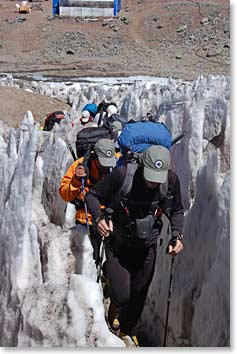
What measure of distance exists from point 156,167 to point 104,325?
2.60ft

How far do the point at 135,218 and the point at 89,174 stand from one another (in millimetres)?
677

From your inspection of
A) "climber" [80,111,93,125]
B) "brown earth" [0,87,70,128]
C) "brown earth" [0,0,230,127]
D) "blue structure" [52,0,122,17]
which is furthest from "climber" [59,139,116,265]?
"blue structure" [52,0,122,17]

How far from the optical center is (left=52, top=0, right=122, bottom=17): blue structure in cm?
3434

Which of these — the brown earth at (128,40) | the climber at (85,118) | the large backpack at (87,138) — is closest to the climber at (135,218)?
the large backpack at (87,138)

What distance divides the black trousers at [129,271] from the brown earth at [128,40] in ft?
75.5

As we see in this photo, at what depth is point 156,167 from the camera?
310cm

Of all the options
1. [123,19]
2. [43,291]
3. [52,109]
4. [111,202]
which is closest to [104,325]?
[43,291]

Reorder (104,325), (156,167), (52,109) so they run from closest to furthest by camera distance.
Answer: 1. (104,325)
2. (156,167)
3. (52,109)

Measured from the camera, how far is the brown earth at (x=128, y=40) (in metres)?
Answer: 28.3

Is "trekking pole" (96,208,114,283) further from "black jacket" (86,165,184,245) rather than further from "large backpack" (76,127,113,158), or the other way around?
"large backpack" (76,127,113,158)

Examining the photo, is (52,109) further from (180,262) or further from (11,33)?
(11,33)

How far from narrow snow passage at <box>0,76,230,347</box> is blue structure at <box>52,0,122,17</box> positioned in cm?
3086

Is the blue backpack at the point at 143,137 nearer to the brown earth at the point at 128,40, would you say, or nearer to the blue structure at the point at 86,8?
the brown earth at the point at 128,40

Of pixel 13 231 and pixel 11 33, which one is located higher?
pixel 11 33
